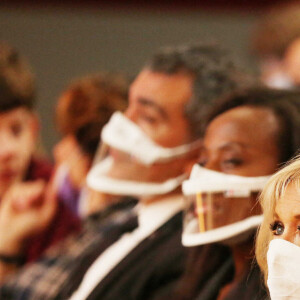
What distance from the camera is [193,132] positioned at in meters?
1.96

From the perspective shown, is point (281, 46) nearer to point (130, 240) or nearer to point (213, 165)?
point (130, 240)

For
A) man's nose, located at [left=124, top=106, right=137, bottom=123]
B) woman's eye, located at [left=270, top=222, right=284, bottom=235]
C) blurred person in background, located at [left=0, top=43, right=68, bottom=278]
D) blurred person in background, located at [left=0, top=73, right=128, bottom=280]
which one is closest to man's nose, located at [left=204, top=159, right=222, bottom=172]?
woman's eye, located at [left=270, top=222, right=284, bottom=235]

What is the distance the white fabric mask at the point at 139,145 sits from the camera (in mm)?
1961

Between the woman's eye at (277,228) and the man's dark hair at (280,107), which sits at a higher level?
the man's dark hair at (280,107)

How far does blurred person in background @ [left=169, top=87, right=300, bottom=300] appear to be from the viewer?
1.52 m

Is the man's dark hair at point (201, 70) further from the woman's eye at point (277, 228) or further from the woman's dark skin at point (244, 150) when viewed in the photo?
the woman's eye at point (277, 228)

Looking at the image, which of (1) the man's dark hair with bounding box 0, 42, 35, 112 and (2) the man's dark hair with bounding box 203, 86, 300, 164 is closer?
(2) the man's dark hair with bounding box 203, 86, 300, 164

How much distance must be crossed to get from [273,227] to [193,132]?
0.74 m

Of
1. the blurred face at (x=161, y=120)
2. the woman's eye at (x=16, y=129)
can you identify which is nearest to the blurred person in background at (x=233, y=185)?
the blurred face at (x=161, y=120)

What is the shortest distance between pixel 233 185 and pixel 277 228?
0.31 m

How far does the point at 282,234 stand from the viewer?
1.19 metres

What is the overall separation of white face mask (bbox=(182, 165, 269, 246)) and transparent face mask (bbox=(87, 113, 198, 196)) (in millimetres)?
399

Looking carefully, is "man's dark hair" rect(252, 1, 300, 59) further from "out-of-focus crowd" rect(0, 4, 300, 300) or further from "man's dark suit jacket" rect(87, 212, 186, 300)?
"man's dark suit jacket" rect(87, 212, 186, 300)

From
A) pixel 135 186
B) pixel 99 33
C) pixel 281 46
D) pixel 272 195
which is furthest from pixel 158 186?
pixel 99 33
